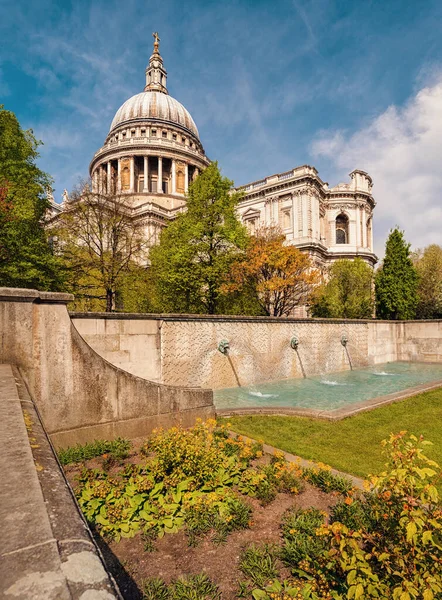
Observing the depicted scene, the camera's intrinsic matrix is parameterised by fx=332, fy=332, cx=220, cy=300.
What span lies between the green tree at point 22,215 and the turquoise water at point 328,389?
1112cm

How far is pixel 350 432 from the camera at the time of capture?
800cm

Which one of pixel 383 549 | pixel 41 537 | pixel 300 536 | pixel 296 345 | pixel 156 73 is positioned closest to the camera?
pixel 41 537

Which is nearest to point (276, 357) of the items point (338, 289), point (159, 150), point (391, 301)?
point (338, 289)

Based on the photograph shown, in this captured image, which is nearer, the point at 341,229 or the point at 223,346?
the point at 223,346

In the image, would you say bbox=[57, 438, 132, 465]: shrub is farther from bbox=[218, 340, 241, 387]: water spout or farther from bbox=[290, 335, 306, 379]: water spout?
bbox=[290, 335, 306, 379]: water spout

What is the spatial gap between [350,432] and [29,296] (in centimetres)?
755

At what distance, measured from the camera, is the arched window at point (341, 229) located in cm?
5388

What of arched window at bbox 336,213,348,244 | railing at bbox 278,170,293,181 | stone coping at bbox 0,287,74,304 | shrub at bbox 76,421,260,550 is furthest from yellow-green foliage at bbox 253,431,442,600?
arched window at bbox 336,213,348,244

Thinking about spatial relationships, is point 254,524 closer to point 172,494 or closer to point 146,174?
point 172,494

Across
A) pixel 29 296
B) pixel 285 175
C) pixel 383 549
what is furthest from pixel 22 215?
pixel 285 175

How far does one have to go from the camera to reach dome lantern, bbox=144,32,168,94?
267ft

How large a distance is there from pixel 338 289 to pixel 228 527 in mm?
30512

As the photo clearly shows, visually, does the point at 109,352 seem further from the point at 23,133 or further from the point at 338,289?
the point at 338,289

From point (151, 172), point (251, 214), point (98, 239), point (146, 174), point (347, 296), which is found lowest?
point (347, 296)
